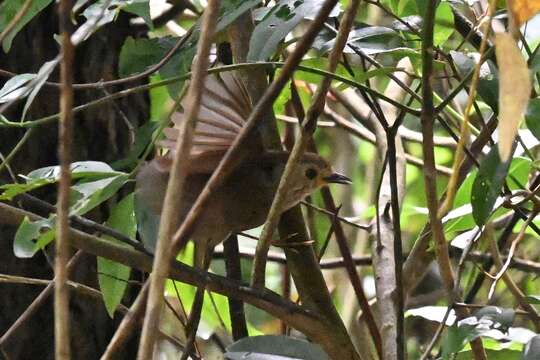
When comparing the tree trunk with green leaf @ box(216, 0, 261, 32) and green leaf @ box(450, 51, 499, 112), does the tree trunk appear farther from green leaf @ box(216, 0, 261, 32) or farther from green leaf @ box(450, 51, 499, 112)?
green leaf @ box(450, 51, 499, 112)

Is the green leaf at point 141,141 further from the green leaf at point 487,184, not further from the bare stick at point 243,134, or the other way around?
the bare stick at point 243,134

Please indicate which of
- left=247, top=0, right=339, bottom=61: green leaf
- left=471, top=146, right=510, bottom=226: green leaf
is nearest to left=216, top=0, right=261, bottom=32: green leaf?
left=247, top=0, right=339, bottom=61: green leaf

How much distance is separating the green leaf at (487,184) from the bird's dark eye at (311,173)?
0.59 meters

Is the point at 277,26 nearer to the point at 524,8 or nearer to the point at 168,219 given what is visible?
the point at 524,8

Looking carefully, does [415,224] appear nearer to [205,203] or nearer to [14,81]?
[14,81]

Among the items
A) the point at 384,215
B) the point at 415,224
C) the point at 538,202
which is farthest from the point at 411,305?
the point at 538,202

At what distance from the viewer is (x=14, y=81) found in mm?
1184

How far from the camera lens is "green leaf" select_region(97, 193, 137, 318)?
1355 mm

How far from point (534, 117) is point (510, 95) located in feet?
1.33

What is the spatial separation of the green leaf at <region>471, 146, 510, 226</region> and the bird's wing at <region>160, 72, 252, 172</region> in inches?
16.4

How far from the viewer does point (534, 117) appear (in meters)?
1.05

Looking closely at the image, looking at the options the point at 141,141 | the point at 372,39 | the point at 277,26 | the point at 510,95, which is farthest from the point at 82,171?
the point at 510,95

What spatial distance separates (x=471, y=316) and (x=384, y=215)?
0.52 meters

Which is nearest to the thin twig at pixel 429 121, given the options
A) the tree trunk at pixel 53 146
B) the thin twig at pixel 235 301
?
the thin twig at pixel 235 301
